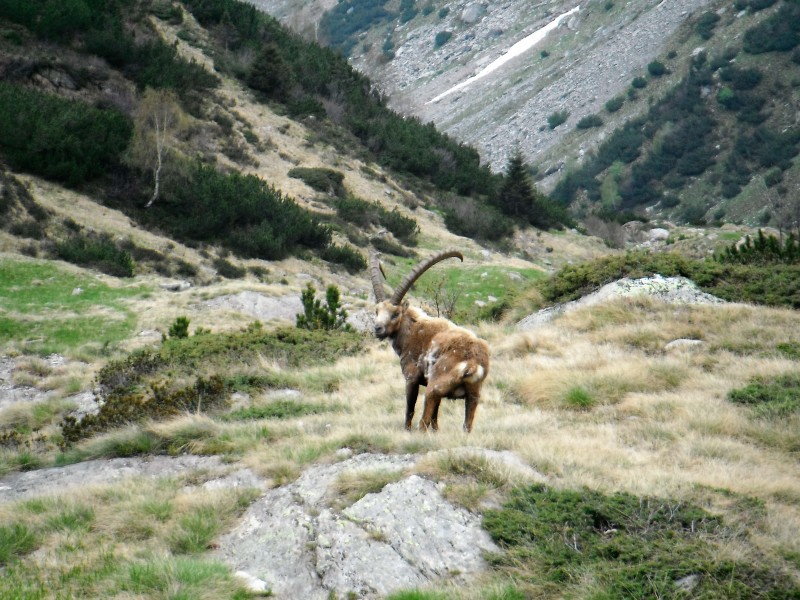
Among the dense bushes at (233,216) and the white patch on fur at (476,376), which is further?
the dense bushes at (233,216)

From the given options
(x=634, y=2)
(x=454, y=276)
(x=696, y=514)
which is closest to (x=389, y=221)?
(x=454, y=276)

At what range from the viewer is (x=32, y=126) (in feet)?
77.3

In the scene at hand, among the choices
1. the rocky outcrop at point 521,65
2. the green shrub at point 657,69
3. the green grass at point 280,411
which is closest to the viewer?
the green grass at point 280,411

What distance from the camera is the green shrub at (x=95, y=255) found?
19.8 metres

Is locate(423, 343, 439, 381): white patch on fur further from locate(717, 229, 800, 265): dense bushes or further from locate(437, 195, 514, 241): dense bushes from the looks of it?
locate(437, 195, 514, 241): dense bushes

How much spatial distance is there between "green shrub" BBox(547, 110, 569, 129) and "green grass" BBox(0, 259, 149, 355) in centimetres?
6590

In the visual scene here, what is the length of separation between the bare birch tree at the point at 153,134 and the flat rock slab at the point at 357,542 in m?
22.3

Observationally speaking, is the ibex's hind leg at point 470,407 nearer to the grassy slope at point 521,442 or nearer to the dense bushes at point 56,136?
the grassy slope at point 521,442

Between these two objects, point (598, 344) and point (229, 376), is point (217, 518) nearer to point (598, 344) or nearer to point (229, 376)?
point (229, 376)

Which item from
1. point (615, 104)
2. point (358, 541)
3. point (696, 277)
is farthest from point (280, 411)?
point (615, 104)

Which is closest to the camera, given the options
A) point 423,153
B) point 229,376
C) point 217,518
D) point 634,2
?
point 217,518

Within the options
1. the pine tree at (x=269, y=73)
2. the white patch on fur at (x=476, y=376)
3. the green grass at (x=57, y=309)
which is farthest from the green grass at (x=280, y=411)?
the pine tree at (x=269, y=73)

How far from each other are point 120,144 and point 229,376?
18820 millimetres

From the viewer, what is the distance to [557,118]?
76375mm
